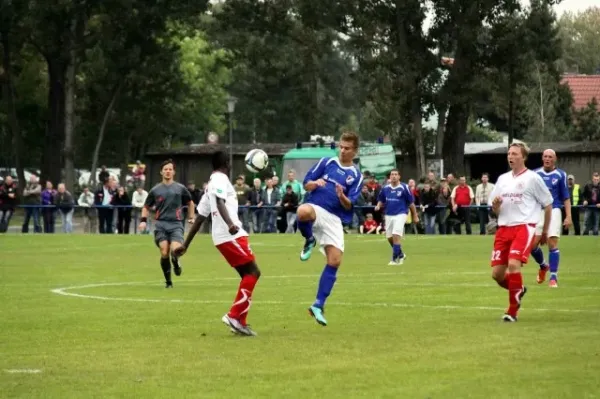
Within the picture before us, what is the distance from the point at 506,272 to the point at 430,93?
137ft

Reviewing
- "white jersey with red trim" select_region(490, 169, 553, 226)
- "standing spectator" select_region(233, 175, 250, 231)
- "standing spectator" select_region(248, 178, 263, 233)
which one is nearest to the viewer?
"white jersey with red trim" select_region(490, 169, 553, 226)

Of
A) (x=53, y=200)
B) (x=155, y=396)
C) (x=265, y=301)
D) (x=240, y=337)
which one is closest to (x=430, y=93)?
(x=53, y=200)

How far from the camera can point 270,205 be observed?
48.3 metres

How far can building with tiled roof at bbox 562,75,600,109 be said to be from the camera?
93.1m

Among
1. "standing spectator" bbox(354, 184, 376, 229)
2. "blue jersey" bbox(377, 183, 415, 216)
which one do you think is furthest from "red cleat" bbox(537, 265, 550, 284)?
"standing spectator" bbox(354, 184, 376, 229)

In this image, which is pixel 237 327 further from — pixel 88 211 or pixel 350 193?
pixel 88 211

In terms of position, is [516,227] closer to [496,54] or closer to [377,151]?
[377,151]

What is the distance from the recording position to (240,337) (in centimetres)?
1487

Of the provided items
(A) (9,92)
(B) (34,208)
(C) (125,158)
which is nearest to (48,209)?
(B) (34,208)

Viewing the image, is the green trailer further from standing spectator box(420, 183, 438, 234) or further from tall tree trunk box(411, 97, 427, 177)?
standing spectator box(420, 183, 438, 234)

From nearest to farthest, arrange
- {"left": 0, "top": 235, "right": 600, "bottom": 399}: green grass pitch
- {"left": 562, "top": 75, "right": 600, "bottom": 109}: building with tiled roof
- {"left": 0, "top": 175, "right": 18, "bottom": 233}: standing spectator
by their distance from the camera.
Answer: {"left": 0, "top": 235, "right": 600, "bottom": 399}: green grass pitch < {"left": 0, "top": 175, "right": 18, "bottom": 233}: standing spectator < {"left": 562, "top": 75, "right": 600, "bottom": 109}: building with tiled roof

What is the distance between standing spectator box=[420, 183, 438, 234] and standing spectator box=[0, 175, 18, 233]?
1275 centimetres

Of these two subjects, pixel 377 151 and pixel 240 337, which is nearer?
pixel 240 337

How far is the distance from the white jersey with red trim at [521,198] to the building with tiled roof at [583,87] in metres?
76.6
